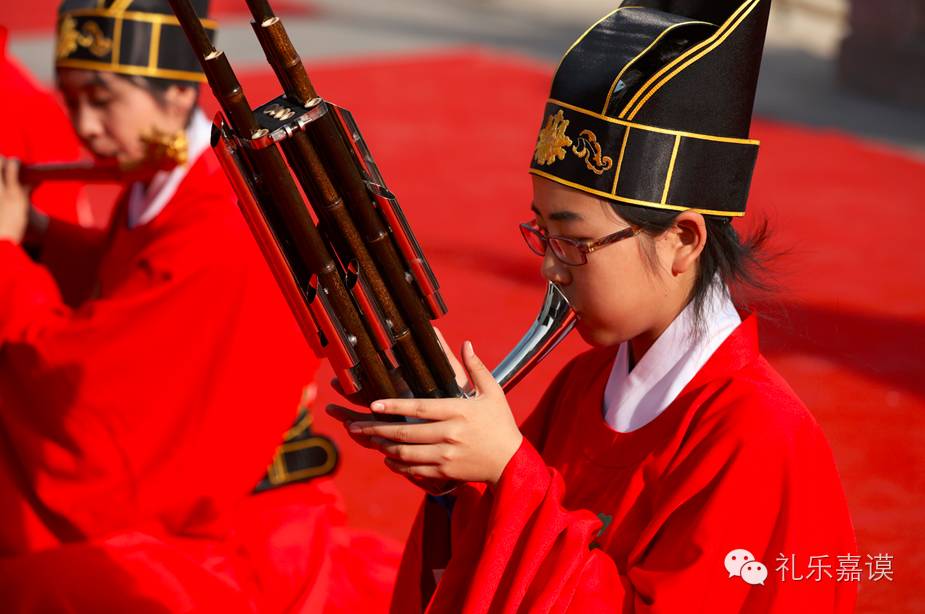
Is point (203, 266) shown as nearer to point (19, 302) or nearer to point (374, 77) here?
point (19, 302)

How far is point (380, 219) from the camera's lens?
1536mm

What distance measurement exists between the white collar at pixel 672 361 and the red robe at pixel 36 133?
2619 millimetres

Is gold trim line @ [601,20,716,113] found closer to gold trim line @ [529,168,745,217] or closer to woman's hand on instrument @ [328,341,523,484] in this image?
gold trim line @ [529,168,745,217]

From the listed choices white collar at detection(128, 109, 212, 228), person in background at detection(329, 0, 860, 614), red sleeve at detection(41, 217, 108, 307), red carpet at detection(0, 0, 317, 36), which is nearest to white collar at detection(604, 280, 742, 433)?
person in background at detection(329, 0, 860, 614)

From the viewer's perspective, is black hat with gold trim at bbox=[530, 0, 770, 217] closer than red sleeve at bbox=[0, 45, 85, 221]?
Yes

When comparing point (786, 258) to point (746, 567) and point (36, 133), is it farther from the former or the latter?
point (746, 567)

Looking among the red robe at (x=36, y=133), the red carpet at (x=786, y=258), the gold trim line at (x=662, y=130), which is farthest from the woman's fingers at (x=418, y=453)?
the red robe at (x=36, y=133)

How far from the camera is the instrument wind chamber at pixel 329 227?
1.46 metres

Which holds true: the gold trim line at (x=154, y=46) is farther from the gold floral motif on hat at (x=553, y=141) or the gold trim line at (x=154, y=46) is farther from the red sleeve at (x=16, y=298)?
the gold floral motif on hat at (x=553, y=141)

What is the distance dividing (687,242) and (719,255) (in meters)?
0.07

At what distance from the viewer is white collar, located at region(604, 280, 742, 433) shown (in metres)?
1.75

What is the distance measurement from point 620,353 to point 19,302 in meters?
1.56

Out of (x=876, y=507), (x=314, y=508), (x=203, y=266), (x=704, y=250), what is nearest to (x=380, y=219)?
(x=704, y=250)

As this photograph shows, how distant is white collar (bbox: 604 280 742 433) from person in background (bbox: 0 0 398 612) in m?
1.19
